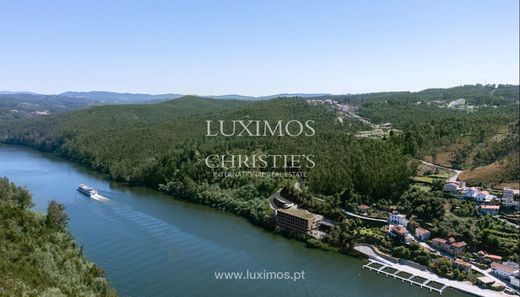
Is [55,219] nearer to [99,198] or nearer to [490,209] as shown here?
[99,198]

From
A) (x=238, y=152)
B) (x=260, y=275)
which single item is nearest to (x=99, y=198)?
(x=238, y=152)

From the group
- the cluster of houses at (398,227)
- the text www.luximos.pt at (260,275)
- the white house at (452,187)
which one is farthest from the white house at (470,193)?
the text www.luximos.pt at (260,275)

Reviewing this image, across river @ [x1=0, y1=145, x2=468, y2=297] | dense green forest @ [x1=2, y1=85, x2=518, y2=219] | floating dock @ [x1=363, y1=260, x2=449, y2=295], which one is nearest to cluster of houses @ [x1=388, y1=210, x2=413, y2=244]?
floating dock @ [x1=363, y1=260, x2=449, y2=295]

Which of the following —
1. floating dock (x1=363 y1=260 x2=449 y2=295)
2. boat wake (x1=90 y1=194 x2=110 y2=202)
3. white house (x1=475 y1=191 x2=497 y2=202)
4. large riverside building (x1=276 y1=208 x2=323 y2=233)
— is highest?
white house (x1=475 y1=191 x2=497 y2=202)

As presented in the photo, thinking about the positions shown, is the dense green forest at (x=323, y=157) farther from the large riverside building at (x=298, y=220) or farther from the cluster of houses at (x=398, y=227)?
the cluster of houses at (x=398, y=227)

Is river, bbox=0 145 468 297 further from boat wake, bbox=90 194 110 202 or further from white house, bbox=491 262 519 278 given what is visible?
white house, bbox=491 262 519 278

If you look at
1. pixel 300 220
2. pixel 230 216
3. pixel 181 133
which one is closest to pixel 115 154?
pixel 181 133
